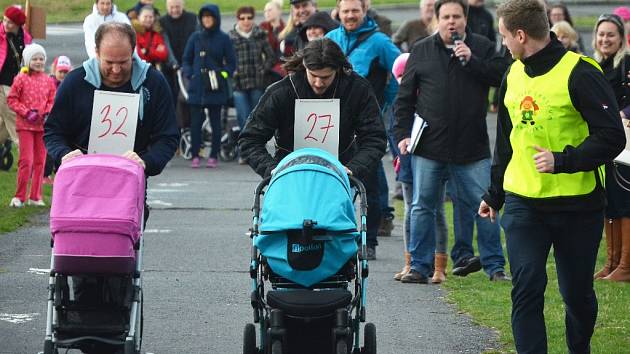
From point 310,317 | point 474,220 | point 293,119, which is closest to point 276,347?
point 310,317

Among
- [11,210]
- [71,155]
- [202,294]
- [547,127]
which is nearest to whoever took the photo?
[547,127]

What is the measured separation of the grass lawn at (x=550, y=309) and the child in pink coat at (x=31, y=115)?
18.1 feet

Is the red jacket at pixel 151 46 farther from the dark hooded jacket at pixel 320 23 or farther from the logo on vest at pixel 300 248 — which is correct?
the logo on vest at pixel 300 248

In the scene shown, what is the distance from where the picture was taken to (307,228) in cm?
760

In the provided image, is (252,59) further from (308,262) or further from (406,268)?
(308,262)

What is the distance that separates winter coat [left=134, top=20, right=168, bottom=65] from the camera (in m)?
21.7

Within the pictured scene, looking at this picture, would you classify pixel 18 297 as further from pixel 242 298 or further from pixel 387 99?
pixel 387 99

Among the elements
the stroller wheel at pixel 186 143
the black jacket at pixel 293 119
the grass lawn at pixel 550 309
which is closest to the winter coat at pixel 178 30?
the stroller wheel at pixel 186 143

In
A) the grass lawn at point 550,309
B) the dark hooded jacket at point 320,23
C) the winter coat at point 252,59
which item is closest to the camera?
the grass lawn at point 550,309

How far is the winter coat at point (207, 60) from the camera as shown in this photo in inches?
829

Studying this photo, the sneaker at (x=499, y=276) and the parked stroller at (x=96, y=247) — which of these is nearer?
the parked stroller at (x=96, y=247)

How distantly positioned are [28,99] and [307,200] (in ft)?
29.6

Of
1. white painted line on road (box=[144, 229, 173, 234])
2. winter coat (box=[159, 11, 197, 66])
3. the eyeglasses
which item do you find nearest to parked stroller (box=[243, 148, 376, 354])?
the eyeglasses

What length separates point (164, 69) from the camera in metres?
22.2
